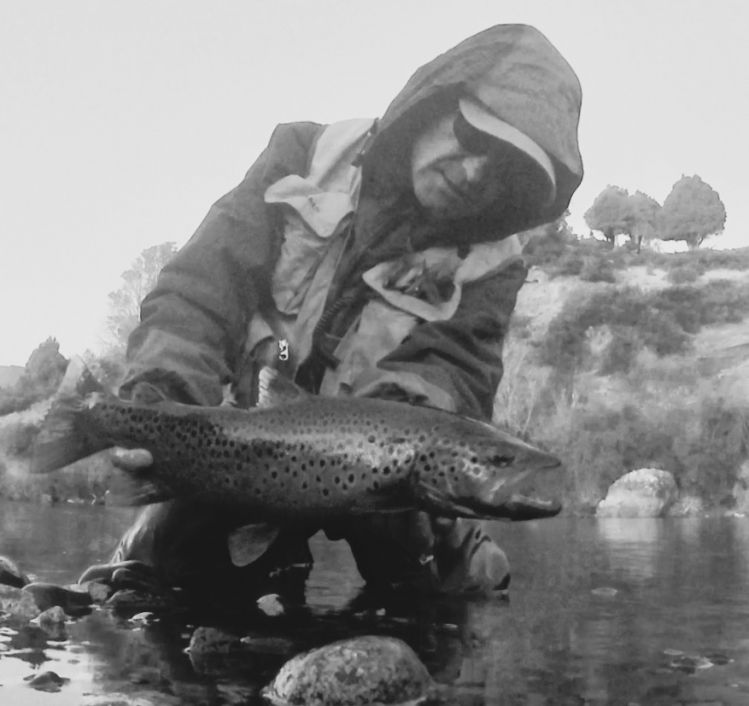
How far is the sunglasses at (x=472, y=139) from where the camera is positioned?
2.12 metres

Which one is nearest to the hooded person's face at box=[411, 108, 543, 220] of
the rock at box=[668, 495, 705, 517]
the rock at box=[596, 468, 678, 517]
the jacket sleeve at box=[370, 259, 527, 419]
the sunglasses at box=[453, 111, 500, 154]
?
the sunglasses at box=[453, 111, 500, 154]

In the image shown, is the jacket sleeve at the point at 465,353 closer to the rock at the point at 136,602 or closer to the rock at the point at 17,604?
the rock at the point at 136,602

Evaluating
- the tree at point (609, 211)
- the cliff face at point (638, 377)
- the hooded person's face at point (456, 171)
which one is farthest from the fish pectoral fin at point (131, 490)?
the tree at point (609, 211)

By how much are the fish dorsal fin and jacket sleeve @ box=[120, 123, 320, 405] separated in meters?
0.19

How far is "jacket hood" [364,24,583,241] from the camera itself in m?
2.11

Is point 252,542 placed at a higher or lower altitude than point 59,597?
higher

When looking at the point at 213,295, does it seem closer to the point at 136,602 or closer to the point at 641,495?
the point at 136,602

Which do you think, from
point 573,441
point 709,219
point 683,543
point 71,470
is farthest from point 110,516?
point 709,219

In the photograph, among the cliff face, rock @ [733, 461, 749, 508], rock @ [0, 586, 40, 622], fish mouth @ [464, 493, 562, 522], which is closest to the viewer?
fish mouth @ [464, 493, 562, 522]

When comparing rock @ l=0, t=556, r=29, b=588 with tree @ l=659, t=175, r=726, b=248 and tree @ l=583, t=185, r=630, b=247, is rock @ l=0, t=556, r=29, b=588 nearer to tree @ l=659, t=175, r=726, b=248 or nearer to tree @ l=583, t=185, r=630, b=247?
tree @ l=583, t=185, r=630, b=247

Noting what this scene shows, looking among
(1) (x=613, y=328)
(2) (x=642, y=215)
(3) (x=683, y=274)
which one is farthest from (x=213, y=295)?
(3) (x=683, y=274)

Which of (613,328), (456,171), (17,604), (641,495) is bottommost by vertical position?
(641,495)

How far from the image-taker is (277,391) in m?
1.82

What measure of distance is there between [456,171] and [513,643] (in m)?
0.93
